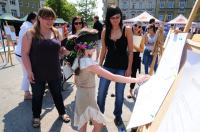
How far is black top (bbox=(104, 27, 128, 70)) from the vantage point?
351 cm

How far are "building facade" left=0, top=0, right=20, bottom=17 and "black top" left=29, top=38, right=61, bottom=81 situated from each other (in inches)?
1984

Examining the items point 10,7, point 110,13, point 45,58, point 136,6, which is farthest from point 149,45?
point 136,6

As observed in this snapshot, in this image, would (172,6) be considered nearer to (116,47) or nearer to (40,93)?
(116,47)

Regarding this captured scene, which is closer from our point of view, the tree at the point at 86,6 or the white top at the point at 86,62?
the white top at the point at 86,62

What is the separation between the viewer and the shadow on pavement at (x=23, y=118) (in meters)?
3.88

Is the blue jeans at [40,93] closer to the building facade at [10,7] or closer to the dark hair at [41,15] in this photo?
the dark hair at [41,15]

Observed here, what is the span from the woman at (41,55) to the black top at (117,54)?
2.06 feet

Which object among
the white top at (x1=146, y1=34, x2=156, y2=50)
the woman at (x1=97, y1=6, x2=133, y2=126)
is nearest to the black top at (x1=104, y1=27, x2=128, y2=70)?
the woman at (x1=97, y1=6, x2=133, y2=126)

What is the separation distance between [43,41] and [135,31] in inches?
144

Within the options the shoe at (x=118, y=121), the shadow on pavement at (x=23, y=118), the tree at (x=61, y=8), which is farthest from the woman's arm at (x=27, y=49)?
the tree at (x=61, y=8)

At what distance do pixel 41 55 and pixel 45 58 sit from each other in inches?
3.2

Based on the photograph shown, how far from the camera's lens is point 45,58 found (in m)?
3.69

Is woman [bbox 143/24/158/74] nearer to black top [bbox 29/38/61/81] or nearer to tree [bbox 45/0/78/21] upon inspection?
black top [bbox 29/38/61/81]

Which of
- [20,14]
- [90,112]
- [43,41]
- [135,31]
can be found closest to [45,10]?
[43,41]
